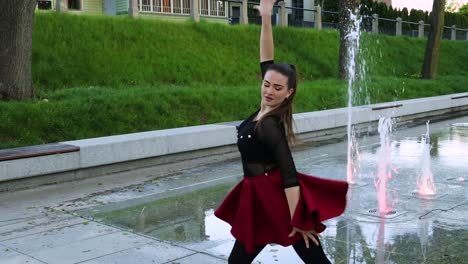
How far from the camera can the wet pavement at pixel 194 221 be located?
195 inches

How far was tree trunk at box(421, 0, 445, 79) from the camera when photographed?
80.4ft

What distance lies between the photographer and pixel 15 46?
10.9 m

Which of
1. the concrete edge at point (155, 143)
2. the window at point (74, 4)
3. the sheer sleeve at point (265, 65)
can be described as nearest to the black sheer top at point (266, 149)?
the sheer sleeve at point (265, 65)

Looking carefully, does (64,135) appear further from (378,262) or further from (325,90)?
(325,90)

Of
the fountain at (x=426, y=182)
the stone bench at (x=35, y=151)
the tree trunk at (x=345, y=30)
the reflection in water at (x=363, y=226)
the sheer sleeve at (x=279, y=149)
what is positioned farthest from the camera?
the tree trunk at (x=345, y=30)

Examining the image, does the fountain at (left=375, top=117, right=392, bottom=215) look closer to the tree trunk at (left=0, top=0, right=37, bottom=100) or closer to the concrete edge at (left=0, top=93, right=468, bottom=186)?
the concrete edge at (left=0, top=93, right=468, bottom=186)

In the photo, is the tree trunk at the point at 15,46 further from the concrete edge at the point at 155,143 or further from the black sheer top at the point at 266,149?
the black sheer top at the point at 266,149

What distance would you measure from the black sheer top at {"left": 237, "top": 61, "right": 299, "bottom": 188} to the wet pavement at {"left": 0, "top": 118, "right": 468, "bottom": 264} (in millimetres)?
1806

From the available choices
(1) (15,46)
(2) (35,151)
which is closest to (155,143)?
(2) (35,151)

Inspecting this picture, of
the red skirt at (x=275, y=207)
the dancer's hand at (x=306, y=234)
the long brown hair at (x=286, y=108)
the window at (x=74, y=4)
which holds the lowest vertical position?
the dancer's hand at (x=306, y=234)

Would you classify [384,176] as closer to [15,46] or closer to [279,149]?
[279,149]

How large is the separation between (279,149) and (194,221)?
3.23 meters

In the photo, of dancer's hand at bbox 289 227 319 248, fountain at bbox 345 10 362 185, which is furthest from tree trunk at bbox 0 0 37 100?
dancer's hand at bbox 289 227 319 248

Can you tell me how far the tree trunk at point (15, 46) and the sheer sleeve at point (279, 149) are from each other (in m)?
9.10
